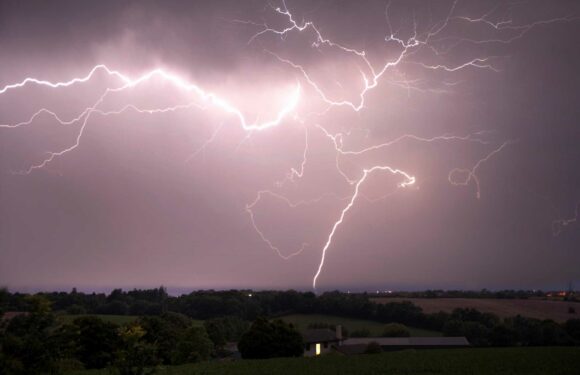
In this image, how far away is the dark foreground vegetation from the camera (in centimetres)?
1170

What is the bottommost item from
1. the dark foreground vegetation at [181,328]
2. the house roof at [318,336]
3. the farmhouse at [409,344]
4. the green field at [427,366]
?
the farmhouse at [409,344]

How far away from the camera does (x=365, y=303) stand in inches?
2240

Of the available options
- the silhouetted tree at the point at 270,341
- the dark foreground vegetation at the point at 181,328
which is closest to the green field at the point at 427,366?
the dark foreground vegetation at the point at 181,328

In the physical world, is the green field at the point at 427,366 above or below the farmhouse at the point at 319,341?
above

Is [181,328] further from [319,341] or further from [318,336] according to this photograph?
[318,336]

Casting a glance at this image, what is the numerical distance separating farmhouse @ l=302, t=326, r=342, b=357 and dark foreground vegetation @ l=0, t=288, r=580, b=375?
4.60 m

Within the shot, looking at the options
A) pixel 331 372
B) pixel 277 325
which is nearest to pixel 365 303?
pixel 277 325

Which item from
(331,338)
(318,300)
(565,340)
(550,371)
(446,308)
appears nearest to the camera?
(550,371)

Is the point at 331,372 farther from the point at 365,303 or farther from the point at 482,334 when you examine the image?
the point at 365,303

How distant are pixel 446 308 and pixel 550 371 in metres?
37.4

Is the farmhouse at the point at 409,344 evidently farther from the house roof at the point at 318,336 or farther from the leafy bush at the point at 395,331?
the leafy bush at the point at 395,331

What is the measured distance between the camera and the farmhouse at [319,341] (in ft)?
134

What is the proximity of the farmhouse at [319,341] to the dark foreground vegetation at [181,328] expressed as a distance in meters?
4.60

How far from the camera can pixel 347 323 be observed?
180ft
